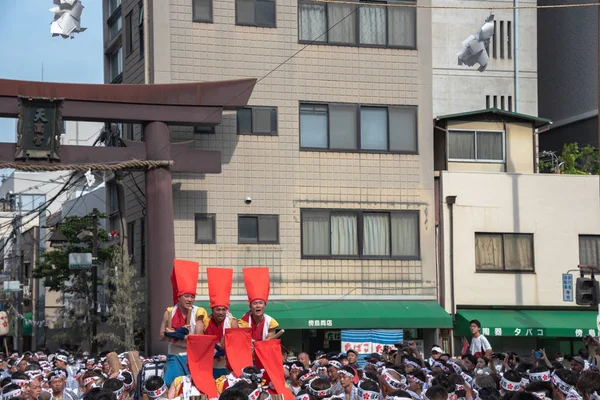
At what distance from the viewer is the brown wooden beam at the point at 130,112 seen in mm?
26406

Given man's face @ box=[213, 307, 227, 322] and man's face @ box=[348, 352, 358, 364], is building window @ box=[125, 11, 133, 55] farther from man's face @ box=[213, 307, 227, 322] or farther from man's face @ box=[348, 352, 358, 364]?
man's face @ box=[213, 307, 227, 322]

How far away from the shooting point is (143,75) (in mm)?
30312

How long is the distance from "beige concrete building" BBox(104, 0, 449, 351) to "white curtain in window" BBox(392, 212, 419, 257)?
34 millimetres

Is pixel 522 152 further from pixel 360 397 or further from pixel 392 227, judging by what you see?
pixel 360 397

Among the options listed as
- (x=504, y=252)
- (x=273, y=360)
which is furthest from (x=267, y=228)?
(x=273, y=360)

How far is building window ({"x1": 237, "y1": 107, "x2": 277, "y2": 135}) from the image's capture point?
2970 centimetres

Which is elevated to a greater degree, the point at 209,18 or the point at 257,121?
the point at 209,18

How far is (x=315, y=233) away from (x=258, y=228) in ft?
5.36

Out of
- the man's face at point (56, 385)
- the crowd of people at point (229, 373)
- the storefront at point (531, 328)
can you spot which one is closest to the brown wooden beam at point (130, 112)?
the storefront at point (531, 328)

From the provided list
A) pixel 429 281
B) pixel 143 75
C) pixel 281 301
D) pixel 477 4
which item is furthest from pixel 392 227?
pixel 477 4

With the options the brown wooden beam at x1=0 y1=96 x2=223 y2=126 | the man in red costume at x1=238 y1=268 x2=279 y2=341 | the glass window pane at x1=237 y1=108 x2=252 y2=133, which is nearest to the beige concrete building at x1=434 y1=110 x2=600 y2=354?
the glass window pane at x1=237 y1=108 x2=252 y2=133

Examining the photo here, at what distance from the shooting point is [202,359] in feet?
43.6

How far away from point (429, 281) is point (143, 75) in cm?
989

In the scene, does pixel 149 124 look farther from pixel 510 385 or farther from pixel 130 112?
pixel 510 385
